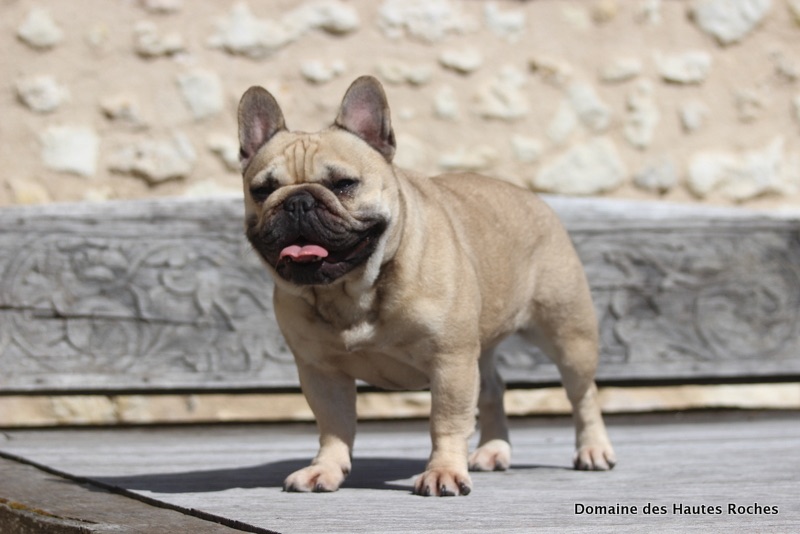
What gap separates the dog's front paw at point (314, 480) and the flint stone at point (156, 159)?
3022mm

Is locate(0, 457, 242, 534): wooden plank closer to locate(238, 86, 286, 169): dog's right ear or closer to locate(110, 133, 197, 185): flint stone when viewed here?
locate(238, 86, 286, 169): dog's right ear

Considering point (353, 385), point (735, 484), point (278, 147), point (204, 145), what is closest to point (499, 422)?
point (353, 385)

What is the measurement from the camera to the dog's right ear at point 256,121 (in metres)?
3.76

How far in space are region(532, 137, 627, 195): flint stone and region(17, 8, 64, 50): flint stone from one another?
2.55m

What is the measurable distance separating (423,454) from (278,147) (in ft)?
5.18

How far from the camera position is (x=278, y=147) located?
3605 mm

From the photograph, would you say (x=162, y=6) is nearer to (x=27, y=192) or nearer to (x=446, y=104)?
(x=27, y=192)

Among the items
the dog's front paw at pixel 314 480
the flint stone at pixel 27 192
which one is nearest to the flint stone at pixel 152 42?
the flint stone at pixel 27 192

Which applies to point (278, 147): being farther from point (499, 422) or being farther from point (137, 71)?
point (137, 71)

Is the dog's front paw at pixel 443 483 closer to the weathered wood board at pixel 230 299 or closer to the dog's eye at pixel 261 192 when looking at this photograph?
the dog's eye at pixel 261 192

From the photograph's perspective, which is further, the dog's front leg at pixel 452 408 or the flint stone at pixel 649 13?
the flint stone at pixel 649 13

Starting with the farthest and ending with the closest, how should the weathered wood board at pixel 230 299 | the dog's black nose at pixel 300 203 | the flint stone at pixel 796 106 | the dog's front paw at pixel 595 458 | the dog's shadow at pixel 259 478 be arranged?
the flint stone at pixel 796 106 < the weathered wood board at pixel 230 299 < the dog's front paw at pixel 595 458 < the dog's shadow at pixel 259 478 < the dog's black nose at pixel 300 203

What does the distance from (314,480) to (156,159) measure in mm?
3128

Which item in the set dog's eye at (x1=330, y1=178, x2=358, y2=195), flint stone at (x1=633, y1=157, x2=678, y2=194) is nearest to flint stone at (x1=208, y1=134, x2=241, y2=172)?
flint stone at (x1=633, y1=157, x2=678, y2=194)
